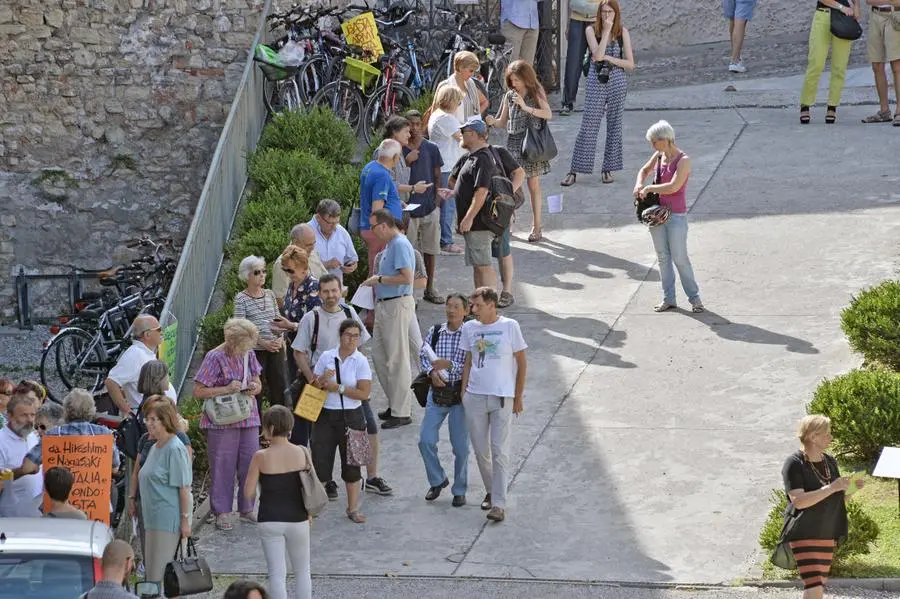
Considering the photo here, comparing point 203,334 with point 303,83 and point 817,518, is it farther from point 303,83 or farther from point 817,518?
point 817,518

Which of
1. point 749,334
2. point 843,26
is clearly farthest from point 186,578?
point 843,26

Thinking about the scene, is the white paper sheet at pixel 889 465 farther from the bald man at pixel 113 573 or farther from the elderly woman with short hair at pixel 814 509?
the bald man at pixel 113 573

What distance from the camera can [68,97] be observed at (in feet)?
60.4

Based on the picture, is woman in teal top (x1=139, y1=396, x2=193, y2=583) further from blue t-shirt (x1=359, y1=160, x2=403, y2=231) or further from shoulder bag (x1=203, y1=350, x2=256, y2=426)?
blue t-shirt (x1=359, y1=160, x2=403, y2=231)

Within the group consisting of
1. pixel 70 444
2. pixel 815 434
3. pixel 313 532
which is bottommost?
pixel 313 532

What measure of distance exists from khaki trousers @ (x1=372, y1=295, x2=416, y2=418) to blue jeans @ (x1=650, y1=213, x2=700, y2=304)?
105 inches

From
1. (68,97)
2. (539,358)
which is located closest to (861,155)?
(539,358)

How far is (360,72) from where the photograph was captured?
17641mm

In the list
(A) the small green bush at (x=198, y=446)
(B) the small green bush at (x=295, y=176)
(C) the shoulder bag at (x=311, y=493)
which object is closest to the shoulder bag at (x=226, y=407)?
(A) the small green bush at (x=198, y=446)

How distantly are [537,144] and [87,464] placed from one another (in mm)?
6540

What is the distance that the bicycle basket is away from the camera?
690 inches

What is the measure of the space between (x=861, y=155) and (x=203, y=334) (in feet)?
26.8

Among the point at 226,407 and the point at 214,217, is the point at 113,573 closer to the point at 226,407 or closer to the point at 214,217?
the point at 226,407

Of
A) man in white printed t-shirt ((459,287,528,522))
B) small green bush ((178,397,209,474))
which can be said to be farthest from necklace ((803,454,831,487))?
small green bush ((178,397,209,474))
